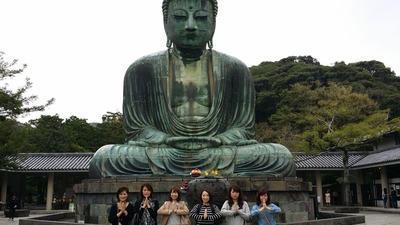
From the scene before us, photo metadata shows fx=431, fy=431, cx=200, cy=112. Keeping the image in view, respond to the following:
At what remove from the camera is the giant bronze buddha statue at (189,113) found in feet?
28.1

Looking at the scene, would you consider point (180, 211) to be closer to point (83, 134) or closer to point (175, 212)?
point (175, 212)

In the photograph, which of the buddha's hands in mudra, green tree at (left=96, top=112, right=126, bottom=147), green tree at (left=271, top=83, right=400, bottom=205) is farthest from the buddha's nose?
green tree at (left=96, top=112, right=126, bottom=147)

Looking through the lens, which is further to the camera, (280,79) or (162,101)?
(280,79)

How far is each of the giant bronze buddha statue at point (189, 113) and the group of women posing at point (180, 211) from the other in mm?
3684

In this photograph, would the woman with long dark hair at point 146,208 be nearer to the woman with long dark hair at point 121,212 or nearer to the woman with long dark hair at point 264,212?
the woman with long dark hair at point 121,212

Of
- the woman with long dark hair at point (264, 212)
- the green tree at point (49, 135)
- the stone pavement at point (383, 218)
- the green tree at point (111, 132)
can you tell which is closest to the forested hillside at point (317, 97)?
the stone pavement at point (383, 218)

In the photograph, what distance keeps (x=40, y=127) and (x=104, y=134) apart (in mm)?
4634

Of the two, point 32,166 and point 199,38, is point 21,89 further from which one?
point 199,38

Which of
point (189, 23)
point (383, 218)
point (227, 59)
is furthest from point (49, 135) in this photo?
point (189, 23)

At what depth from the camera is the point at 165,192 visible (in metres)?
7.80

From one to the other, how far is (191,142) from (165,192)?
1.45 m

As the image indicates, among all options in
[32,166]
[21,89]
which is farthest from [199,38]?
[32,166]

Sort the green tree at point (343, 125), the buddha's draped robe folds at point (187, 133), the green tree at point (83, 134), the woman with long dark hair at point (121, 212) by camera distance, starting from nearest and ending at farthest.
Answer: the woman with long dark hair at point (121, 212) < the buddha's draped robe folds at point (187, 133) < the green tree at point (343, 125) < the green tree at point (83, 134)

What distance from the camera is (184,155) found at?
8.66 meters
